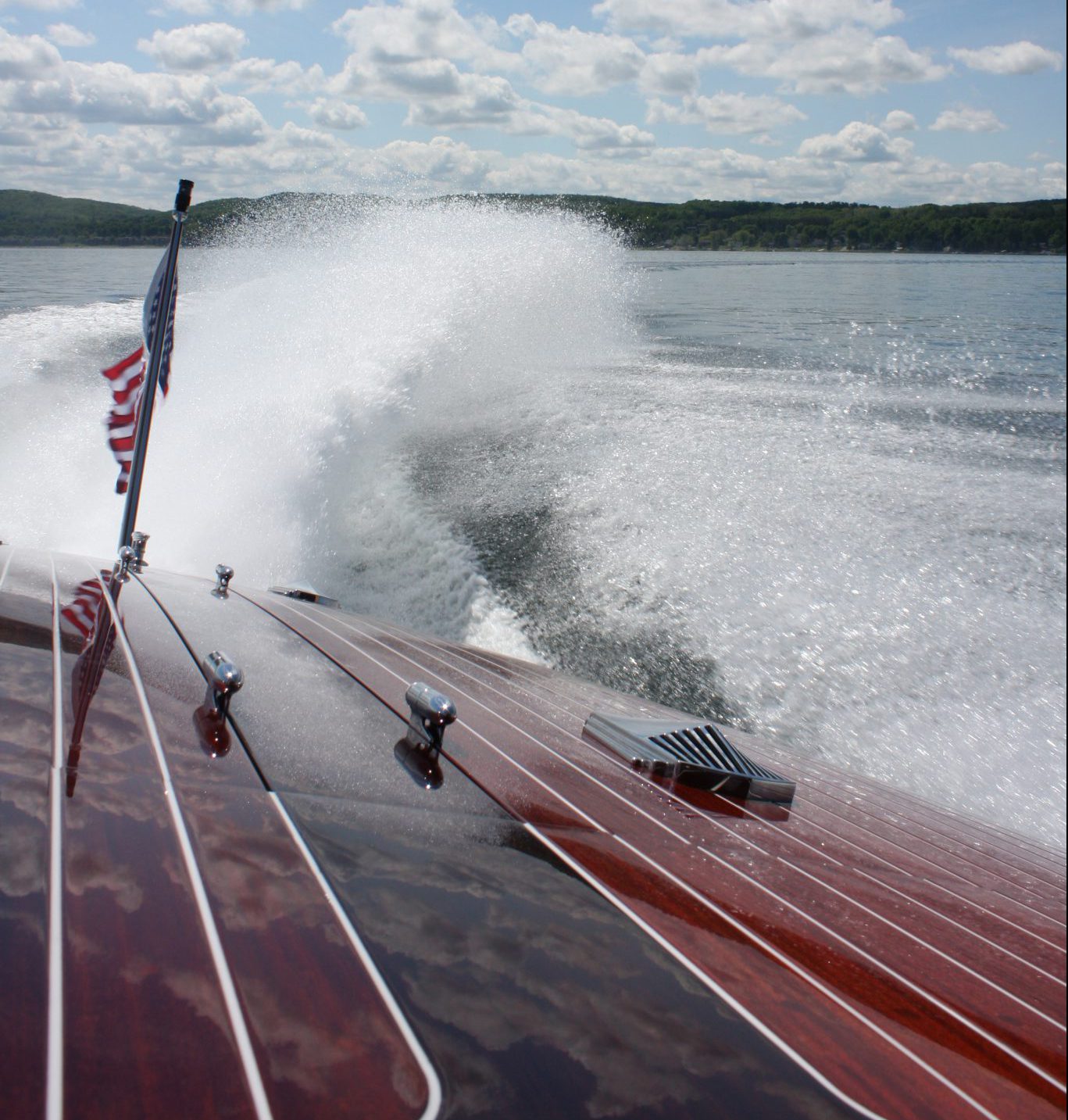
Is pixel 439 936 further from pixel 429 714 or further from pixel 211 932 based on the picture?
pixel 429 714

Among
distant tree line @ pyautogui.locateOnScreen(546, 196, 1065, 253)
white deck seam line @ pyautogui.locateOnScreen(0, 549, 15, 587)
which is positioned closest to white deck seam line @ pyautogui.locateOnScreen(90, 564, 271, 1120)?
white deck seam line @ pyautogui.locateOnScreen(0, 549, 15, 587)

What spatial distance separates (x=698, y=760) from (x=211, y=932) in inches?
51.4

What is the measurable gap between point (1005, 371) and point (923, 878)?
824 cm

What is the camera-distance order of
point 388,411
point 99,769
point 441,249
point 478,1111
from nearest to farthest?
point 478,1111, point 99,769, point 388,411, point 441,249

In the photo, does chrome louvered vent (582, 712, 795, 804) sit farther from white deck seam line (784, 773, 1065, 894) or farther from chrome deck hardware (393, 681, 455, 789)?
chrome deck hardware (393, 681, 455, 789)

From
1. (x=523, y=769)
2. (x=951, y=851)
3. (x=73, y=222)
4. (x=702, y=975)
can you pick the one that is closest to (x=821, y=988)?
(x=702, y=975)

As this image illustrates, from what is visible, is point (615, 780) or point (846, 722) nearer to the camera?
point (615, 780)

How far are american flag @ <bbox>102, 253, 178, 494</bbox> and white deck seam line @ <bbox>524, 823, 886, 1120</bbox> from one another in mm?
3162

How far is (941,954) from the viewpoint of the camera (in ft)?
→ 5.03

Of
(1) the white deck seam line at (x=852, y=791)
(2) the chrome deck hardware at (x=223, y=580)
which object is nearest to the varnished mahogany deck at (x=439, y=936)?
(1) the white deck seam line at (x=852, y=791)

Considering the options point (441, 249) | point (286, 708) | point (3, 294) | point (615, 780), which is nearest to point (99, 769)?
point (286, 708)

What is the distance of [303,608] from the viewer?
336cm

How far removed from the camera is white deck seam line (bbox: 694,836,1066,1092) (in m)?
1.25

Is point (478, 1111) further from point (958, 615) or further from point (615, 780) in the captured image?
point (958, 615)
